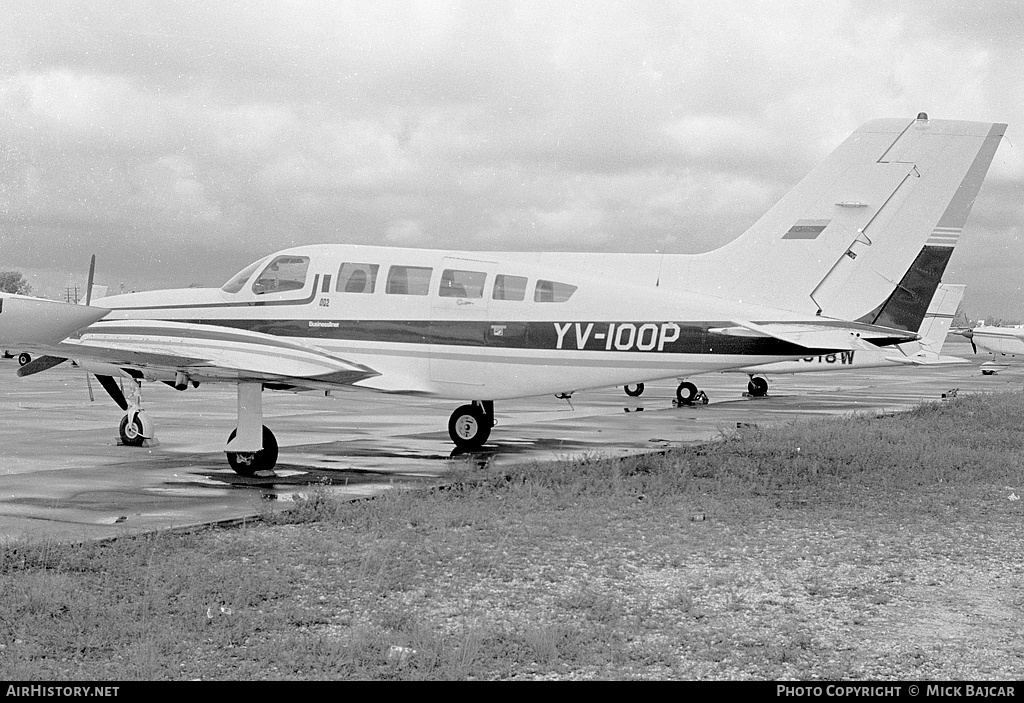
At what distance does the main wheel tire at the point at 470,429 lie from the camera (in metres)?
16.8

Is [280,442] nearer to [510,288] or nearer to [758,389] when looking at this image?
[510,288]

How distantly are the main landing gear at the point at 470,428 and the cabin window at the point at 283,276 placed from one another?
3.55 meters

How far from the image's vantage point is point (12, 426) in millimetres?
19797

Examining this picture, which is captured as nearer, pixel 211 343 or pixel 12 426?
pixel 211 343

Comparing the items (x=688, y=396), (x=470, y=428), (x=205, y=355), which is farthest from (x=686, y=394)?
(x=205, y=355)

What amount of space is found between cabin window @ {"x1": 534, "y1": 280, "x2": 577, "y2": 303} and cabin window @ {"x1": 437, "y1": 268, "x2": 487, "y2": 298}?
0.87 m

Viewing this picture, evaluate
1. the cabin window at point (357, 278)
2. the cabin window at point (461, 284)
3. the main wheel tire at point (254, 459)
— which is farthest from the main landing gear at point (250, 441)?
the cabin window at point (461, 284)

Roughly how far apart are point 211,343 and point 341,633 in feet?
27.5

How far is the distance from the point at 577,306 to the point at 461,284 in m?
1.83

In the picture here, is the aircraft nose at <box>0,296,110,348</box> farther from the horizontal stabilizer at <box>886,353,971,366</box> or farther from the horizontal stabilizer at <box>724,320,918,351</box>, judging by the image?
the horizontal stabilizer at <box>886,353,971,366</box>

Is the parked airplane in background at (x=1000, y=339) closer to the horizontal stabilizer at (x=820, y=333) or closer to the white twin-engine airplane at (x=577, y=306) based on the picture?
the white twin-engine airplane at (x=577, y=306)

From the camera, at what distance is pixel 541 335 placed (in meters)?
14.8
